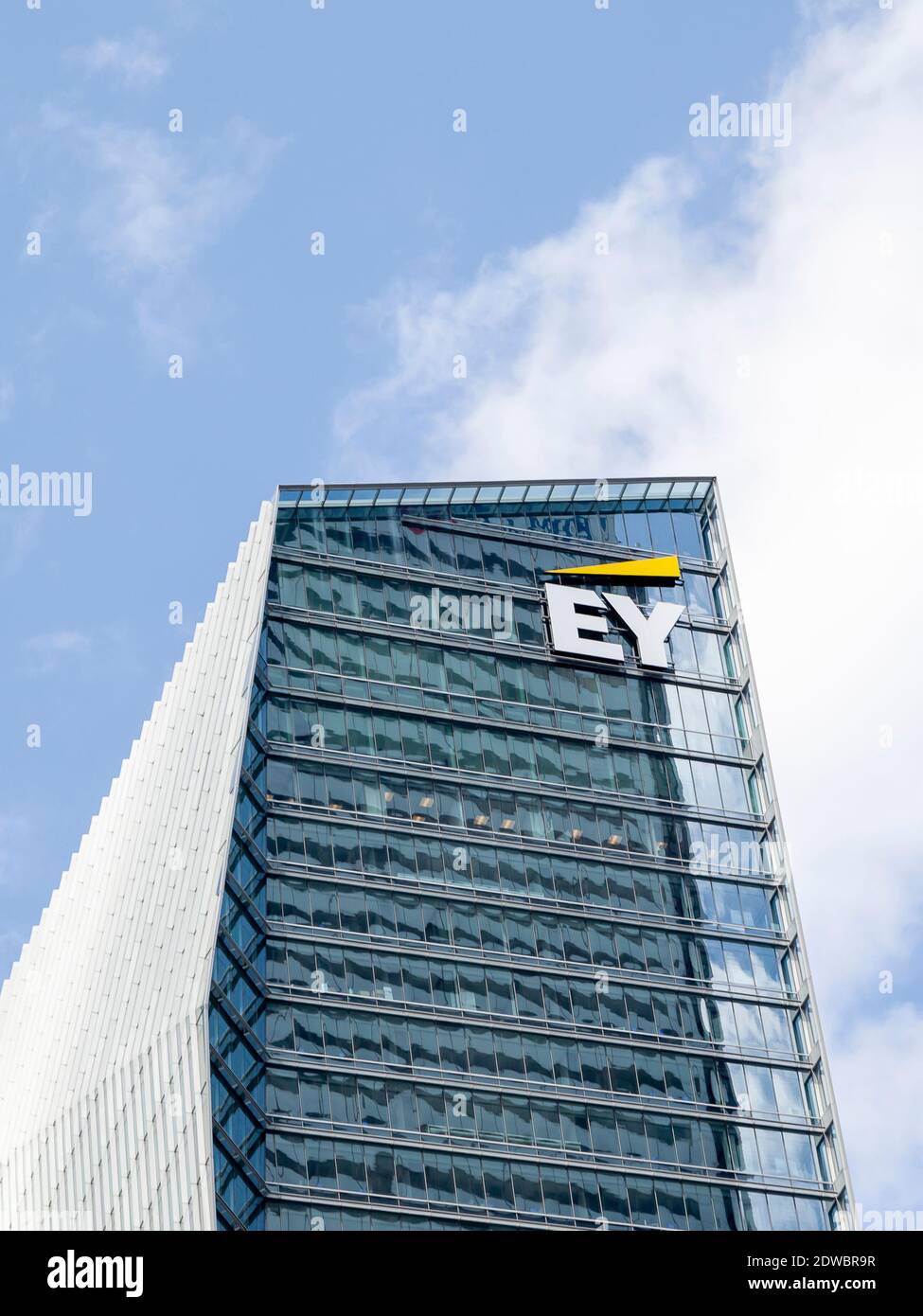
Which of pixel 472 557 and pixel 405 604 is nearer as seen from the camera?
pixel 405 604

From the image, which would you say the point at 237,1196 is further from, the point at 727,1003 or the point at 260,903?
the point at 727,1003

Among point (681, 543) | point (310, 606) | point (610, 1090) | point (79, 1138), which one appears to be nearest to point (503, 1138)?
point (610, 1090)

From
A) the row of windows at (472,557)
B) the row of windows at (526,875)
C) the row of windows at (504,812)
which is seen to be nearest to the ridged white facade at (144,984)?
the row of windows at (472,557)

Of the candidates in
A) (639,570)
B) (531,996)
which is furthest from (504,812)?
(639,570)

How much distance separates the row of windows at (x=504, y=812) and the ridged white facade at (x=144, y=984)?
542 centimetres

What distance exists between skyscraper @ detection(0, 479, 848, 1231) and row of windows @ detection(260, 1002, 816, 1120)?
6.3 inches

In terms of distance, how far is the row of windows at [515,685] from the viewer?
11344cm

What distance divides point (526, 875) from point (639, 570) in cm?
2132

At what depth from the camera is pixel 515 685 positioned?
11706 cm

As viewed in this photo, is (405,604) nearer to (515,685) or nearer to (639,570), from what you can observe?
(515,685)

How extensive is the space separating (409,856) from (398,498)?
842 inches

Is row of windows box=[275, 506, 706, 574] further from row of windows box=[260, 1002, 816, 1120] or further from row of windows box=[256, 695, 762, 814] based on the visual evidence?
row of windows box=[260, 1002, 816, 1120]

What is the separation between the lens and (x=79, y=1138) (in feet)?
360

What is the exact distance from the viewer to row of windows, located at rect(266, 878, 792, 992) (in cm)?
10544
